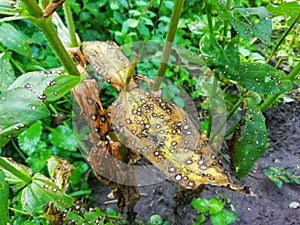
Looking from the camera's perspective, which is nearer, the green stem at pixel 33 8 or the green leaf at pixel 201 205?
the green stem at pixel 33 8

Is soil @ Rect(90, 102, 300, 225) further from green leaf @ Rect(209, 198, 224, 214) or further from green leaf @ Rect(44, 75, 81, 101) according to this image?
green leaf @ Rect(44, 75, 81, 101)

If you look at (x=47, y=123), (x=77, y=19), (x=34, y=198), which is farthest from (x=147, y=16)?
(x=34, y=198)

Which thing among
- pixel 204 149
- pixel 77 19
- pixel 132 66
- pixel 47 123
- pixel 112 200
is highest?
pixel 132 66

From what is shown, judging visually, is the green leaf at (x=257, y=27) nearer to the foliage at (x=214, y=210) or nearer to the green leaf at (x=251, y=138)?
the green leaf at (x=251, y=138)

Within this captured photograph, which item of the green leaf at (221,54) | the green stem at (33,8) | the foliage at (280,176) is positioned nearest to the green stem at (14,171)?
the green stem at (33,8)

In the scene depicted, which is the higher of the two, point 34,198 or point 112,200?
point 34,198

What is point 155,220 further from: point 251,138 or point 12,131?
point 12,131

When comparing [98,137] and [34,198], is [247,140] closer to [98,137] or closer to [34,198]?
[98,137]
